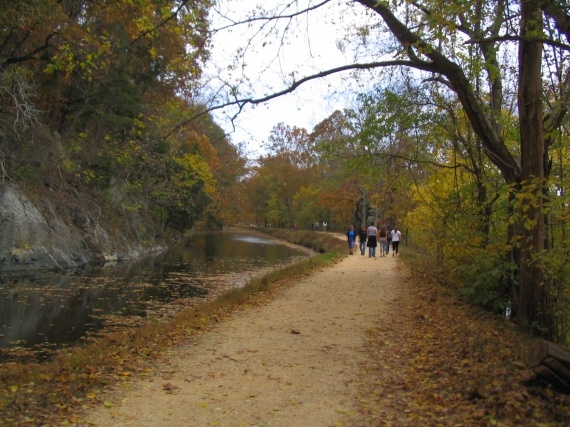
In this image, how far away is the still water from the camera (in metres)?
11.1

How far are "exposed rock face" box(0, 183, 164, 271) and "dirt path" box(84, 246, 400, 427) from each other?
1352 centimetres

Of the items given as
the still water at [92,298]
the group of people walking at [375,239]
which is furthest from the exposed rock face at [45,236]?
the group of people walking at [375,239]

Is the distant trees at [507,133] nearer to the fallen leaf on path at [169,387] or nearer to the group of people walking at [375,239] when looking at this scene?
the fallen leaf on path at [169,387]

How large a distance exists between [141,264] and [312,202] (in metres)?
41.0

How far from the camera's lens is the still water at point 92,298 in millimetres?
11076

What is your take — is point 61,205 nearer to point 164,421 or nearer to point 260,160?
point 164,421

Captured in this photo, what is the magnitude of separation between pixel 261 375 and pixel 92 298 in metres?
10.7

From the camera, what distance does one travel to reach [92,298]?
15.6 m

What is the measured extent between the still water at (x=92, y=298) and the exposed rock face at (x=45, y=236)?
1.07 metres

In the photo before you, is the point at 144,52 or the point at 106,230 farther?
the point at 106,230

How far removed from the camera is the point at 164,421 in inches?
197

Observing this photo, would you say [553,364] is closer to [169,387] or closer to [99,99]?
[169,387]

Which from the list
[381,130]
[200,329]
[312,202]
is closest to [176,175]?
[381,130]

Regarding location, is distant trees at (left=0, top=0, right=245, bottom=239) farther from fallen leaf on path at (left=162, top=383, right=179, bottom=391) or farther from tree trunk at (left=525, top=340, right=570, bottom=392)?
tree trunk at (left=525, top=340, right=570, bottom=392)
